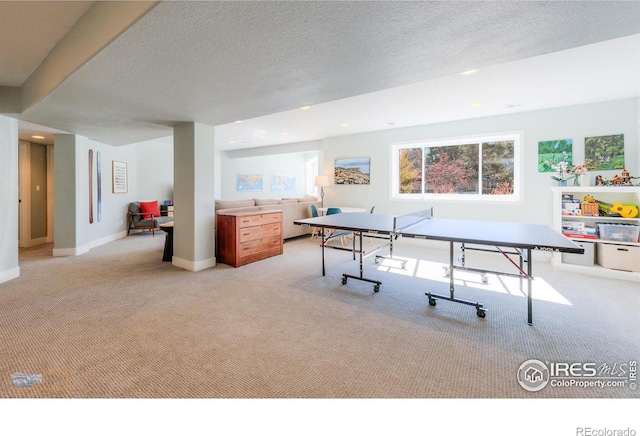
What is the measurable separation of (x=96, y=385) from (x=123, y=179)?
6.98m

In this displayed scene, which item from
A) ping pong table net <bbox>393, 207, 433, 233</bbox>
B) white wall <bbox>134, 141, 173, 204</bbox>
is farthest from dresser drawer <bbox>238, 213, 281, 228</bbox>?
white wall <bbox>134, 141, 173, 204</bbox>

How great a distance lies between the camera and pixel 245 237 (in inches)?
176

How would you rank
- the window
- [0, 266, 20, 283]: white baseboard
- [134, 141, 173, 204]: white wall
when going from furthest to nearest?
[134, 141, 173, 204]: white wall < the window < [0, 266, 20, 283]: white baseboard

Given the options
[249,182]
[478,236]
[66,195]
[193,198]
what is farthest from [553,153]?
[249,182]

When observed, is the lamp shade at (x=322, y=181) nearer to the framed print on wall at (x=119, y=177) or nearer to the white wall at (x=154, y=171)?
the white wall at (x=154, y=171)

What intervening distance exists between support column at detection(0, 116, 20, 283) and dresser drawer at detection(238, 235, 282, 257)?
303 cm

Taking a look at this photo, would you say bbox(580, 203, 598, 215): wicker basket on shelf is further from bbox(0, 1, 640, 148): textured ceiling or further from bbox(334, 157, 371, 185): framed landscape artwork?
bbox(334, 157, 371, 185): framed landscape artwork

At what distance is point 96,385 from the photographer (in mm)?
1696

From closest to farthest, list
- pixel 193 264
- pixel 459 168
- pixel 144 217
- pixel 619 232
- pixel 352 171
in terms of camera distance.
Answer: pixel 619 232
pixel 193 264
pixel 459 168
pixel 352 171
pixel 144 217

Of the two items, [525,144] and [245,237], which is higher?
[525,144]

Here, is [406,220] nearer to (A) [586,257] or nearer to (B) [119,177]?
(A) [586,257]

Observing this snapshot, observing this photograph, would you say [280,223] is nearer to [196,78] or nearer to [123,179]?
[196,78]

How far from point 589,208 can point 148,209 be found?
30.7 feet

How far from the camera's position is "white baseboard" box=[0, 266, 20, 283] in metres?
3.64
